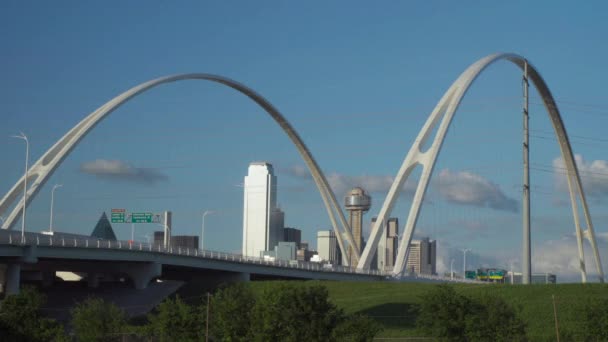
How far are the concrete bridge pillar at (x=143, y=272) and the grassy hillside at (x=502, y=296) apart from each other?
993 centimetres

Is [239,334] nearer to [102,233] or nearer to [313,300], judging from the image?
[313,300]

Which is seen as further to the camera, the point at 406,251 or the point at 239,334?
the point at 406,251

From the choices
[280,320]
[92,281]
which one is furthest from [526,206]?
[92,281]

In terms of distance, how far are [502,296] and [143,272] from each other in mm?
35057

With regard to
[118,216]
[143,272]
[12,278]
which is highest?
[118,216]

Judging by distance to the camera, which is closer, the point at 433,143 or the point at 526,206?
the point at 526,206

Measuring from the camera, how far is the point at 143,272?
291ft

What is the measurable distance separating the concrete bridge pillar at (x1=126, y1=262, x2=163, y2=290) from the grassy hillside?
32.6 ft

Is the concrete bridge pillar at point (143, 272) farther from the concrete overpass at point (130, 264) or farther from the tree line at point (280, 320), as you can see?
the tree line at point (280, 320)

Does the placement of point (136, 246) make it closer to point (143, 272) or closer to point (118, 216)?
point (143, 272)

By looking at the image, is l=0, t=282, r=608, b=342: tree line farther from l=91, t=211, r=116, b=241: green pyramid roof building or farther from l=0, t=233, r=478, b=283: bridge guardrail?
l=91, t=211, r=116, b=241: green pyramid roof building

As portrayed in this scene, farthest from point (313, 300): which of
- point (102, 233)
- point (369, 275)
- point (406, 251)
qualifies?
point (102, 233)

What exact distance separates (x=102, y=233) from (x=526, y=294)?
107 m

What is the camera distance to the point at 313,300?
50.5 meters
